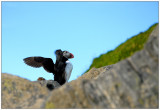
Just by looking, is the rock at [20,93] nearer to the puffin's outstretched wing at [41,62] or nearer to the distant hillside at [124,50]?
the puffin's outstretched wing at [41,62]

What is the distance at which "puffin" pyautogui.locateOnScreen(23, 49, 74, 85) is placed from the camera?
11.3m

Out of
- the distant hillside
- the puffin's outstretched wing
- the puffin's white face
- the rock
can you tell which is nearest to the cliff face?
the rock

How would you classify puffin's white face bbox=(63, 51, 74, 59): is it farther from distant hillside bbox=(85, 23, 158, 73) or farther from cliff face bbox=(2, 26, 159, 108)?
cliff face bbox=(2, 26, 159, 108)

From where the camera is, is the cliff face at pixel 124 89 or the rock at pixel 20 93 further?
the rock at pixel 20 93

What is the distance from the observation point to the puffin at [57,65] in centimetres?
1130

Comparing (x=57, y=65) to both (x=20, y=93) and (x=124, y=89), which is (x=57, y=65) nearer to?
(x=20, y=93)

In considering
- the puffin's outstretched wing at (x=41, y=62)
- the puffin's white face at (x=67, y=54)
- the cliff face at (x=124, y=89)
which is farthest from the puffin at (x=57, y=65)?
the cliff face at (x=124, y=89)

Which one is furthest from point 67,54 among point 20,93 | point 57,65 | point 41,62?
point 20,93

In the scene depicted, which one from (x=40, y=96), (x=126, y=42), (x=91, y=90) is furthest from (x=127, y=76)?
(x=126, y=42)

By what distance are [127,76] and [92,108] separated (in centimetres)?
84

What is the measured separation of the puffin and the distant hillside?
679 cm

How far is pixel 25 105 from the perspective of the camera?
6.04 m

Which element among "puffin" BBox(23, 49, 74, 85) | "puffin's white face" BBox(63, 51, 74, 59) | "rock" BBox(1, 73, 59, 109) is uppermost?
"puffin's white face" BBox(63, 51, 74, 59)

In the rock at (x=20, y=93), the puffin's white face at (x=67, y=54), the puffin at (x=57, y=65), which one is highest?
the puffin's white face at (x=67, y=54)
